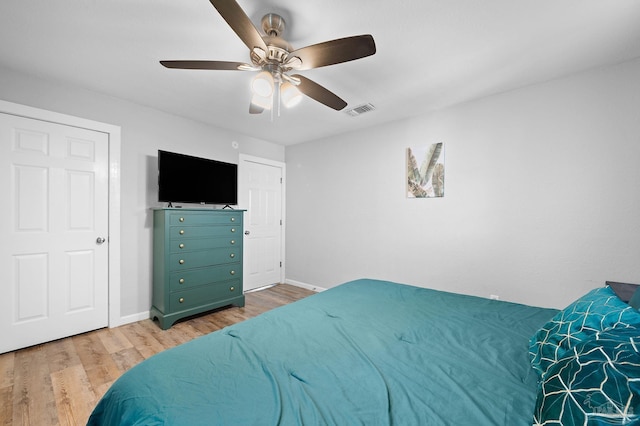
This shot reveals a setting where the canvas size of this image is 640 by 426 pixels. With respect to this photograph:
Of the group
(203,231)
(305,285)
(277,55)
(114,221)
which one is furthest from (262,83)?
(305,285)

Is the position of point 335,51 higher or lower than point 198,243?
higher

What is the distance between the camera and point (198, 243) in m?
3.16

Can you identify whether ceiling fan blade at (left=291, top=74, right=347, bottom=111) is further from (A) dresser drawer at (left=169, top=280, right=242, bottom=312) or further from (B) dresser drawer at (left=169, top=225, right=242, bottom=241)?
(A) dresser drawer at (left=169, top=280, right=242, bottom=312)

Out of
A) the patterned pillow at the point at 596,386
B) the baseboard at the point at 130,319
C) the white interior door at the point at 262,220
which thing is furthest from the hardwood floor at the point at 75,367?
the patterned pillow at the point at 596,386

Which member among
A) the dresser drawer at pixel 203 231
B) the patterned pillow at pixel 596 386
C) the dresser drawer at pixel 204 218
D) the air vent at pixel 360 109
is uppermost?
the air vent at pixel 360 109

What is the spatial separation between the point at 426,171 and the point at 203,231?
2.74m

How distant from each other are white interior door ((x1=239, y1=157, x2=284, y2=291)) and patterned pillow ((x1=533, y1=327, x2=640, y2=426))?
381 centimetres

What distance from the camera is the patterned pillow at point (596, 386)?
→ 62cm

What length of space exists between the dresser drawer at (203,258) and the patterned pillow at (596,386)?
10.2 ft

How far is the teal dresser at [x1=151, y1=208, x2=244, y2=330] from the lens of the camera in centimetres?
292

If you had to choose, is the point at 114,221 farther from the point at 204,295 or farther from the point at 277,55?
the point at 277,55

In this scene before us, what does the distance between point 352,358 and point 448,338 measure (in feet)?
1.78

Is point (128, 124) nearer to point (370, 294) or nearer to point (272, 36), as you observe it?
point (272, 36)

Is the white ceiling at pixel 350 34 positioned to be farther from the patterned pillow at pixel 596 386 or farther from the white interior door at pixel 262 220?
the patterned pillow at pixel 596 386
